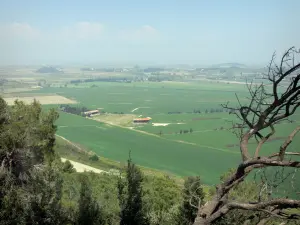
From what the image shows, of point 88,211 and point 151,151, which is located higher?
point 88,211

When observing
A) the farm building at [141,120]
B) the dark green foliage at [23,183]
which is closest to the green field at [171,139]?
the farm building at [141,120]

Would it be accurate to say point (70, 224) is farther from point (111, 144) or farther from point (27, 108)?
point (111, 144)

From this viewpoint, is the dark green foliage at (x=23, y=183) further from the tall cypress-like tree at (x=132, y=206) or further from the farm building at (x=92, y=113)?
the farm building at (x=92, y=113)

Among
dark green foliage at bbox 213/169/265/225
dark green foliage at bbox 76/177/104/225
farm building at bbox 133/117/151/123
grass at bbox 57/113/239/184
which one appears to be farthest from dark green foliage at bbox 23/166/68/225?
farm building at bbox 133/117/151/123

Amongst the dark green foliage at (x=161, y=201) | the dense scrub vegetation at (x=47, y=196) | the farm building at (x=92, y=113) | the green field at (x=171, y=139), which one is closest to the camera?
the dense scrub vegetation at (x=47, y=196)

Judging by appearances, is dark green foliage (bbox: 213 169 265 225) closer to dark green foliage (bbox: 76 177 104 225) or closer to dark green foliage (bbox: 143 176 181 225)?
dark green foliage (bbox: 143 176 181 225)

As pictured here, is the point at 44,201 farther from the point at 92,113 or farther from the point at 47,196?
the point at 92,113

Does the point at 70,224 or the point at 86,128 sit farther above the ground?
the point at 70,224

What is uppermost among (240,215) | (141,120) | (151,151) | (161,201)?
(240,215)

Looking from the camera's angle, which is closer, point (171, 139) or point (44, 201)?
point (44, 201)

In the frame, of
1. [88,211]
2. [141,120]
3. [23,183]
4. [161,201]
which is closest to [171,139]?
[141,120]

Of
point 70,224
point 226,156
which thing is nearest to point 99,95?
point 226,156
